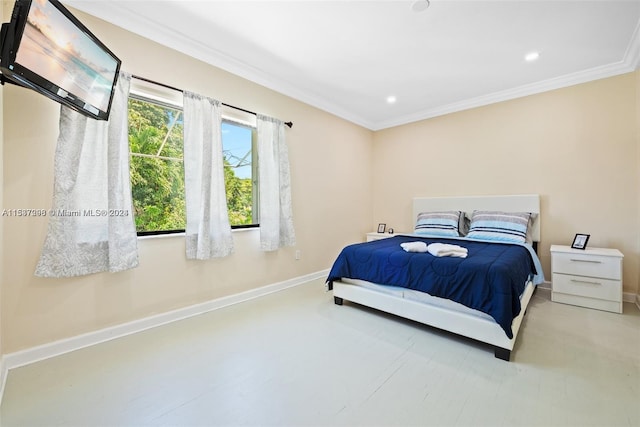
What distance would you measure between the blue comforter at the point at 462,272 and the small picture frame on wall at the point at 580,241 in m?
0.53

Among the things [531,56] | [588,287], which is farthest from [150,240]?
[588,287]

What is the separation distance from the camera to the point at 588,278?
2.73m

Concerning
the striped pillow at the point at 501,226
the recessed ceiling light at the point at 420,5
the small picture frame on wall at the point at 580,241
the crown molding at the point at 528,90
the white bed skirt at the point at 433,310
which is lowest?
the white bed skirt at the point at 433,310

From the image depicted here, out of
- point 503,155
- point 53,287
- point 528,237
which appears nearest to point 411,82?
point 503,155

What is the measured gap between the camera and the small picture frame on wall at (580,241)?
9.46 ft

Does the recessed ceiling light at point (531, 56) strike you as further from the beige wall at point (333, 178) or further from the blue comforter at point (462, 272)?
the blue comforter at point (462, 272)

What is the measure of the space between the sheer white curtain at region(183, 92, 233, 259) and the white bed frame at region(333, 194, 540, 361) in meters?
1.35

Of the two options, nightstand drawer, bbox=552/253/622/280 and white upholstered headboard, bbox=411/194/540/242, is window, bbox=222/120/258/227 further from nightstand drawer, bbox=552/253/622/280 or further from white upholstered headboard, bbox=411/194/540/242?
nightstand drawer, bbox=552/253/622/280

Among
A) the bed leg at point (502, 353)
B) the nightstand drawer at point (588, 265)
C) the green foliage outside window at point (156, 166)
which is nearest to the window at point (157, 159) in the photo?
the green foliage outside window at point (156, 166)

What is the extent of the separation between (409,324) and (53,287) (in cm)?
282

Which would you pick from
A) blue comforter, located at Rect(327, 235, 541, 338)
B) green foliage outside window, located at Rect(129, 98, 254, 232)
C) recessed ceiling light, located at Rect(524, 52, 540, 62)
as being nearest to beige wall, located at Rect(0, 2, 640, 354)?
green foliage outside window, located at Rect(129, 98, 254, 232)

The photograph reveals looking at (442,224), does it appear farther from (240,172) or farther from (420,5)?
(240,172)

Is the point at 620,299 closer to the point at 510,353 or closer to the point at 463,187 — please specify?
the point at 510,353

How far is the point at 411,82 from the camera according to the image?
134 inches
